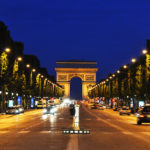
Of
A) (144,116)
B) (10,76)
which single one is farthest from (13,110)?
(144,116)

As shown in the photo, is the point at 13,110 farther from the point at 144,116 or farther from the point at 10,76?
the point at 144,116

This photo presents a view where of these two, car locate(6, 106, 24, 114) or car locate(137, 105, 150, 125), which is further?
car locate(6, 106, 24, 114)

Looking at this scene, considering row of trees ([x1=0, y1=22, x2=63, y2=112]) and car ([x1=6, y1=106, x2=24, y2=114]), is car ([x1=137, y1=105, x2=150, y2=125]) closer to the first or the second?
row of trees ([x1=0, y1=22, x2=63, y2=112])

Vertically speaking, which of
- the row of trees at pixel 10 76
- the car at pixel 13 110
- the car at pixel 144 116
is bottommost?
the car at pixel 144 116

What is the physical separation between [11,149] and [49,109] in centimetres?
5573

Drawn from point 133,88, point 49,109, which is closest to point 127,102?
point 133,88

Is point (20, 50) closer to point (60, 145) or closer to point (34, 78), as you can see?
point (34, 78)

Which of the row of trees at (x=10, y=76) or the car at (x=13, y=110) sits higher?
the row of trees at (x=10, y=76)

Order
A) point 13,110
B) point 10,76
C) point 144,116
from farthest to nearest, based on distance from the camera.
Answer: point 10,76 → point 13,110 → point 144,116

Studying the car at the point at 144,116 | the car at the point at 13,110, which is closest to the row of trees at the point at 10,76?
the car at the point at 13,110

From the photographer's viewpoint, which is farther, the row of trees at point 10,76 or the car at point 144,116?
the row of trees at point 10,76

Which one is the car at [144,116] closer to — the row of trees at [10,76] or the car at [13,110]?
the row of trees at [10,76]

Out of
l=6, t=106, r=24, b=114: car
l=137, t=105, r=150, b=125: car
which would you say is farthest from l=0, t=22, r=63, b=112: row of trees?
l=137, t=105, r=150, b=125: car

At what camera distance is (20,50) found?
462 feet
